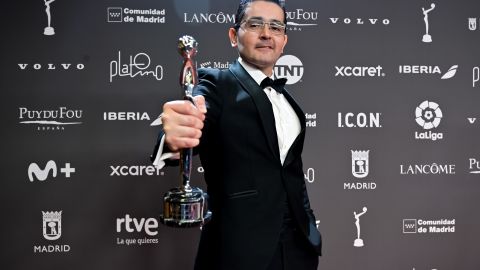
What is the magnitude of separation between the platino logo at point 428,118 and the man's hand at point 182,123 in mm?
2065

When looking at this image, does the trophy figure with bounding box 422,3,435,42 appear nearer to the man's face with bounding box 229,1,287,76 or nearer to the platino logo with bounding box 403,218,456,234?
the platino logo with bounding box 403,218,456,234

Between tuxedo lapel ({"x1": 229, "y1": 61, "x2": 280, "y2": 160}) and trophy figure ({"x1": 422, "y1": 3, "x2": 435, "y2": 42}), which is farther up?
trophy figure ({"x1": 422, "y1": 3, "x2": 435, "y2": 42})

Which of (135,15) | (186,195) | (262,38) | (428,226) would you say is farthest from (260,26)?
(428,226)

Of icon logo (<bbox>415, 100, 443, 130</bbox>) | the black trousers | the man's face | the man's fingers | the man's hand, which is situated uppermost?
the man's face

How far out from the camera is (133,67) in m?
2.35

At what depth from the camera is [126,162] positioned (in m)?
2.36

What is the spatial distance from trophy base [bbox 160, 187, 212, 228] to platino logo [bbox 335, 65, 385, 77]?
1.80 meters

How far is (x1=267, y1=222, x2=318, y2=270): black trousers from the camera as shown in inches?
50.4

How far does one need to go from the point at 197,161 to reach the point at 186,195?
148 centimetres

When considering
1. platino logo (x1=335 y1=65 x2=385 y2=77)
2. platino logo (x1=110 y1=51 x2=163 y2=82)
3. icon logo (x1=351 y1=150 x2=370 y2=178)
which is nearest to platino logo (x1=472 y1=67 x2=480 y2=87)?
platino logo (x1=335 y1=65 x2=385 y2=77)

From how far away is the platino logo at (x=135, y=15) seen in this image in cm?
234

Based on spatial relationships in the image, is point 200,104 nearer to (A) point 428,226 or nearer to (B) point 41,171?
(B) point 41,171

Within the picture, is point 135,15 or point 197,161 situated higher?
point 135,15

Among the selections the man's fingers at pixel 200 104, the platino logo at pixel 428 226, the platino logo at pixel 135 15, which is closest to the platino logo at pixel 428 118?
the platino logo at pixel 428 226
